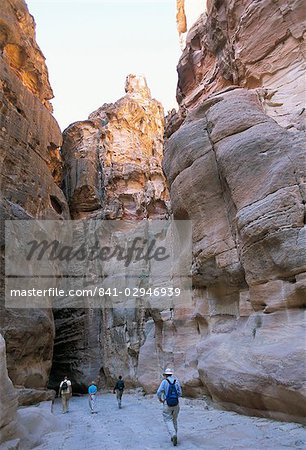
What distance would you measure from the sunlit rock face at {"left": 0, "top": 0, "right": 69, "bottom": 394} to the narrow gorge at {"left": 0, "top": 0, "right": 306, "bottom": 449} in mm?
80

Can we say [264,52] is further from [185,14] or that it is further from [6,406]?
[185,14]

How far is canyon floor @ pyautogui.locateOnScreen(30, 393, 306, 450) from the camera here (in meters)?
5.87

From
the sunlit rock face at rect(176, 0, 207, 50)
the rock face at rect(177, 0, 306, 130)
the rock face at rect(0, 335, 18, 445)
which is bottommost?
the rock face at rect(0, 335, 18, 445)

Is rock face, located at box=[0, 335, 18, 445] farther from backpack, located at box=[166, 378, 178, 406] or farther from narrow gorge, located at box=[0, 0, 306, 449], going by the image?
backpack, located at box=[166, 378, 178, 406]

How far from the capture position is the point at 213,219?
1084cm

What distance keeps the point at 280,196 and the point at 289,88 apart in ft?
14.2

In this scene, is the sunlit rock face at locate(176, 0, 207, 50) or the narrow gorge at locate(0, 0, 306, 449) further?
the sunlit rock face at locate(176, 0, 207, 50)

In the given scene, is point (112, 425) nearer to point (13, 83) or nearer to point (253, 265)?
point (253, 265)

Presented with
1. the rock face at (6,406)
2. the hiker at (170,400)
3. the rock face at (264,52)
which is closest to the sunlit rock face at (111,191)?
the rock face at (264,52)

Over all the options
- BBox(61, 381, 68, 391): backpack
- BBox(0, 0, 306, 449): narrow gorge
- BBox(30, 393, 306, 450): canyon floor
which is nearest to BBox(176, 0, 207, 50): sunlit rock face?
BBox(0, 0, 306, 449): narrow gorge

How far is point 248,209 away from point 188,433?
4.65 metres

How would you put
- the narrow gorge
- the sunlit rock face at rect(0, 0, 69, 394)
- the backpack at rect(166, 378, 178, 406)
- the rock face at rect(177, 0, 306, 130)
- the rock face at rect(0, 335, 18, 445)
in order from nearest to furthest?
the backpack at rect(166, 378, 178, 406)
the rock face at rect(0, 335, 18, 445)
the narrow gorge
the rock face at rect(177, 0, 306, 130)
the sunlit rock face at rect(0, 0, 69, 394)

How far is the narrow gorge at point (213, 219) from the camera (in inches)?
294

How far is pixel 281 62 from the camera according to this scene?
11102 millimetres
